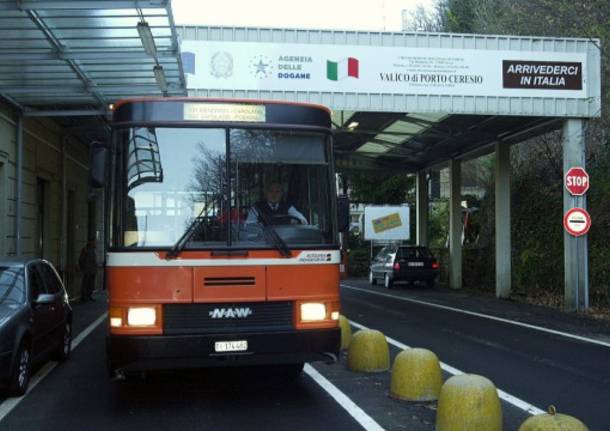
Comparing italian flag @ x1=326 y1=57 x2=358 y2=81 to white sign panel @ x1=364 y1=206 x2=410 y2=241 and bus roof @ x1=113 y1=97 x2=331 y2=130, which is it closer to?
bus roof @ x1=113 y1=97 x2=331 y2=130

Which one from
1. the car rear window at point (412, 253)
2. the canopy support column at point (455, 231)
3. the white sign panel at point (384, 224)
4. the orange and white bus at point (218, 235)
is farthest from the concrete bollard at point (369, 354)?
the white sign panel at point (384, 224)

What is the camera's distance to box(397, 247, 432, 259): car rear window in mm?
26766

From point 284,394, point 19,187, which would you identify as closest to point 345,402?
point 284,394

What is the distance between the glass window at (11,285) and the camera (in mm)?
7711

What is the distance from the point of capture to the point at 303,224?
6.78m

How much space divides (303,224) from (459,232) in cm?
2016

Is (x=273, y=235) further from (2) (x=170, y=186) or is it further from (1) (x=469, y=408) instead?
(1) (x=469, y=408)

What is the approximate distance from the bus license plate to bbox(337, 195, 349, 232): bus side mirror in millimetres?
1535

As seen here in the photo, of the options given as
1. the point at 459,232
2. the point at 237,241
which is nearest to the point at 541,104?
the point at 459,232

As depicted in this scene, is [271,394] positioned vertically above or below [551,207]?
below

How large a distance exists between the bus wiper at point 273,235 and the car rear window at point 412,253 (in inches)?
813

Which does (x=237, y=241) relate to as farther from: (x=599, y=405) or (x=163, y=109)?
(x=599, y=405)

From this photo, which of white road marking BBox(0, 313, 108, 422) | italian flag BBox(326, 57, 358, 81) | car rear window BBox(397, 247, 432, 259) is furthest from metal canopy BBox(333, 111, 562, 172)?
white road marking BBox(0, 313, 108, 422)

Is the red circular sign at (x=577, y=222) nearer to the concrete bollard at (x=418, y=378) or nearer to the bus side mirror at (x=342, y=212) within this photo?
the concrete bollard at (x=418, y=378)
